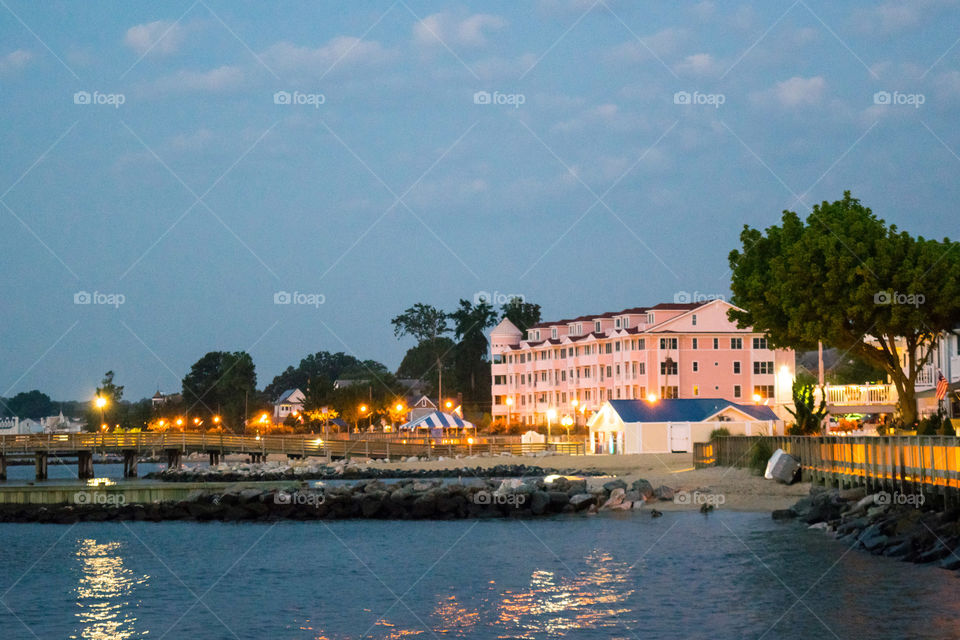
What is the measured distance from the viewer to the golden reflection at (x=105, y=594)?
22.4m

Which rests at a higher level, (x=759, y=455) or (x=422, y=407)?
(x=422, y=407)

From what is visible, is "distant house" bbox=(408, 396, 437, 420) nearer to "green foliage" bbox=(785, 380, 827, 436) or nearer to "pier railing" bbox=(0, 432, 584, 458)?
"pier railing" bbox=(0, 432, 584, 458)

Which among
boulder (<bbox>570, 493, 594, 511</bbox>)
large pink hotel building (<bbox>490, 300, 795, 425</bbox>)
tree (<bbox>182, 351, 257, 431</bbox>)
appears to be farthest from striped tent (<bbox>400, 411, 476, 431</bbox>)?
tree (<bbox>182, 351, 257, 431</bbox>)

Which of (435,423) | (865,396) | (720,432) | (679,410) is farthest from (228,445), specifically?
(865,396)

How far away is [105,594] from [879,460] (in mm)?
20679

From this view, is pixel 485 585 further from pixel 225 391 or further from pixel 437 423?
pixel 225 391

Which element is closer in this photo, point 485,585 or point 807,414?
point 485,585

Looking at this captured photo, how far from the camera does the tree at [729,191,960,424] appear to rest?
4697cm

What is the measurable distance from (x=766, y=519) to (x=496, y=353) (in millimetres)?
89180

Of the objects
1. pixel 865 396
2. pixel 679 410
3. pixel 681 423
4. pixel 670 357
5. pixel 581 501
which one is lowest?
pixel 581 501

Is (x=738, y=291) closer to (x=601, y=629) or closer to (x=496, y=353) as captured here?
(x=601, y=629)

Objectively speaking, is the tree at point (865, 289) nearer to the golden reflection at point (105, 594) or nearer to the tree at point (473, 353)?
the golden reflection at point (105, 594)

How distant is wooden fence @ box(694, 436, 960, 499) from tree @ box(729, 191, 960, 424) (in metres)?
5.29

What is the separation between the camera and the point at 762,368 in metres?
101
